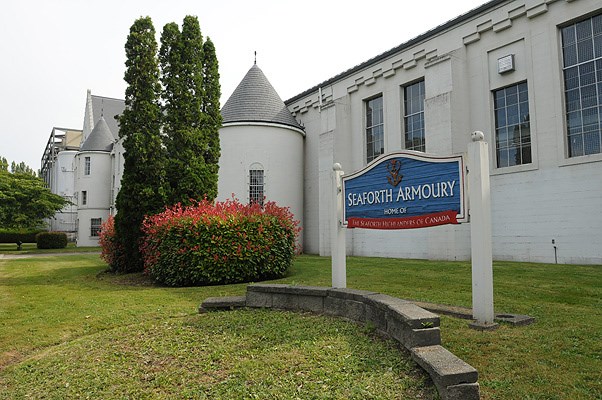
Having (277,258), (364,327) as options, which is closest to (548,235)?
(277,258)

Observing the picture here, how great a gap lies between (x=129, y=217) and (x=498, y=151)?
13.1 meters

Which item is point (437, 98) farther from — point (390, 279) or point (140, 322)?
point (140, 322)

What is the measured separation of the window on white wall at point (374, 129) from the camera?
20.5 meters

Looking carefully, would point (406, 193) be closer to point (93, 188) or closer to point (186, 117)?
point (186, 117)

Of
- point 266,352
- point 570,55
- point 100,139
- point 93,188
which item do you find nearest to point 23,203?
point 93,188

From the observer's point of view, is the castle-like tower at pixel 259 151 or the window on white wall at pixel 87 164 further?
the window on white wall at pixel 87 164

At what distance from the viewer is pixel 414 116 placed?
1880 centimetres

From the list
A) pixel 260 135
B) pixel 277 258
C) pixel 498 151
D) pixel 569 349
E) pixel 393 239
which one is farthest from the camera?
pixel 260 135

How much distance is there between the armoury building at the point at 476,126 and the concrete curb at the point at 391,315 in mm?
10287

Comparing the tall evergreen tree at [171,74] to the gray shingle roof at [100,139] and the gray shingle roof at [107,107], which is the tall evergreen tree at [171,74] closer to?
the gray shingle roof at [100,139]

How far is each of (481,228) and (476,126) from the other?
12213mm

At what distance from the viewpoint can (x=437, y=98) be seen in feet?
54.7

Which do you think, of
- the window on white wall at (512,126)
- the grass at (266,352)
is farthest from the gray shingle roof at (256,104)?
the grass at (266,352)

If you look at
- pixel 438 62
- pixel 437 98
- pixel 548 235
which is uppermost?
pixel 438 62
